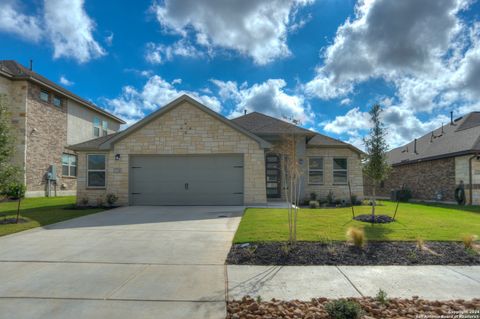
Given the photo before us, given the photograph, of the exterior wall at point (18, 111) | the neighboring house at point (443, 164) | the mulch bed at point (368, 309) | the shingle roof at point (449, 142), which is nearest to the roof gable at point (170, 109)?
the exterior wall at point (18, 111)

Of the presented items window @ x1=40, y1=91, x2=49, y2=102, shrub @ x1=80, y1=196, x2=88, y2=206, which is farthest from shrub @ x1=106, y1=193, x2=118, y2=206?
window @ x1=40, y1=91, x2=49, y2=102

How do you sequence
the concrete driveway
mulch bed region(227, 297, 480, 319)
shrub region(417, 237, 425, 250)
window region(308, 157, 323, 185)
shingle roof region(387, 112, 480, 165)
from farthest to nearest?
shingle roof region(387, 112, 480, 165) → window region(308, 157, 323, 185) → shrub region(417, 237, 425, 250) → the concrete driveway → mulch bed region(227, 297, 480, 319)

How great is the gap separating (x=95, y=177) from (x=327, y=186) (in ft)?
39.9

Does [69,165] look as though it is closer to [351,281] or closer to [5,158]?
[5,158]

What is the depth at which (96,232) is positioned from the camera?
8633 mm

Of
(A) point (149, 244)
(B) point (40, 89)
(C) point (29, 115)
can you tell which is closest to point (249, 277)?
(A) point (149, 244)

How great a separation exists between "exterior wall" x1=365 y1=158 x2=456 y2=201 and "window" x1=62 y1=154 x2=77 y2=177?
71.6 feet

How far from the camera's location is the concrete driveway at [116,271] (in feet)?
12.9

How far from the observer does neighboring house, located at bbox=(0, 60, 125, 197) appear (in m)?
18.6

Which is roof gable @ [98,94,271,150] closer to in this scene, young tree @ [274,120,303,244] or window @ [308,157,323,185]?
window @ [308,157,323,185]

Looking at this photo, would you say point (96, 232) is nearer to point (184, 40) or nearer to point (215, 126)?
point (215, 126)

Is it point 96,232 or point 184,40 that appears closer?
point 96,232

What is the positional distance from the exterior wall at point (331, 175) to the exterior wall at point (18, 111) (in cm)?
1671

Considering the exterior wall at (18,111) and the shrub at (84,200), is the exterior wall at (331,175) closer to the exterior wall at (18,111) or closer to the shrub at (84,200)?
the shrub at (84,200)
